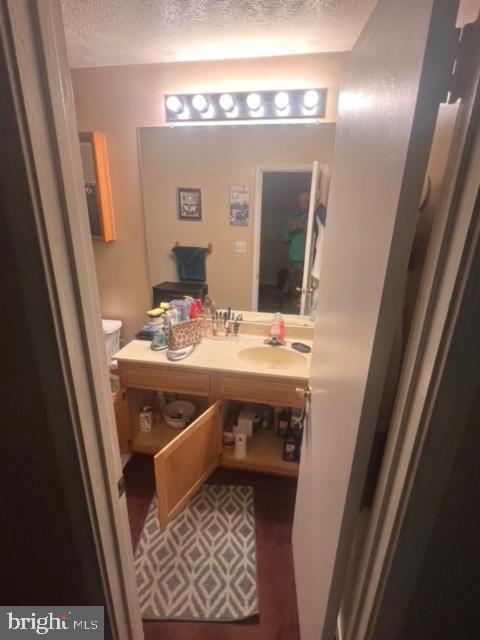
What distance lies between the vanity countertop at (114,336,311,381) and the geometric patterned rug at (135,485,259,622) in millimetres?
758

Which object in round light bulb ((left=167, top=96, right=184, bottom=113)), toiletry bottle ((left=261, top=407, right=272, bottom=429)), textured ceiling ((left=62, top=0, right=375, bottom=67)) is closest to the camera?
textured ceiling ((left=62, top=0, right=375, bottom=67))

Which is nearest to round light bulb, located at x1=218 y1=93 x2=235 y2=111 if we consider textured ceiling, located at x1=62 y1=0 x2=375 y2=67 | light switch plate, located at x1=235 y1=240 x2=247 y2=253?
textured ceiling, located at x1=62 y1=0 x2=375 y2=67

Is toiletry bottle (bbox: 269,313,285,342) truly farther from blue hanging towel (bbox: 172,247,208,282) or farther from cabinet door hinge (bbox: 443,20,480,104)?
cabinet door hinge (bbox: 443,20,480,104)

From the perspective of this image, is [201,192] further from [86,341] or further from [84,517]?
[84,517]

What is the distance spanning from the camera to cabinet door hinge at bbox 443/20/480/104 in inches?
15.9

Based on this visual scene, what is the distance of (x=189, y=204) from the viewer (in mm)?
1863

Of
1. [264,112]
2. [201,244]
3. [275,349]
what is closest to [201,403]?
[275,349]

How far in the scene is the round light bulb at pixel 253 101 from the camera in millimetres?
1597

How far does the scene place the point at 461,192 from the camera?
41 centimetres

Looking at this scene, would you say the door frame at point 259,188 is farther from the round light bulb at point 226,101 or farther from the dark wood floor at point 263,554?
the dark wood floor at point 263,554

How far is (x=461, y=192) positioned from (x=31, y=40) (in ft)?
2.07

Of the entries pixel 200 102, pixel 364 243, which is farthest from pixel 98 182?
pixel 364 243
